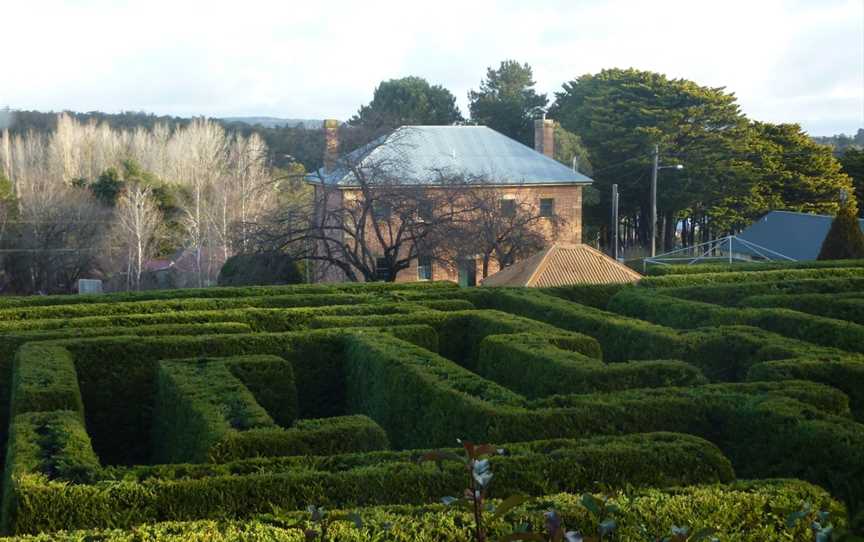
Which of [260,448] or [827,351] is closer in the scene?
[260,448]

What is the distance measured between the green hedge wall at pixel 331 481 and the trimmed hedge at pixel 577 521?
0.69 metres

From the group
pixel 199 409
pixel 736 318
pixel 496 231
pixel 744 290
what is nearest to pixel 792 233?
pixel 496 231

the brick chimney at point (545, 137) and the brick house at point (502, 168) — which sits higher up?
the brick chimney at point (545, 137)

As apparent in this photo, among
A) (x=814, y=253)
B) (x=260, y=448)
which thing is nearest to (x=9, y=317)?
(x=260, y=448)

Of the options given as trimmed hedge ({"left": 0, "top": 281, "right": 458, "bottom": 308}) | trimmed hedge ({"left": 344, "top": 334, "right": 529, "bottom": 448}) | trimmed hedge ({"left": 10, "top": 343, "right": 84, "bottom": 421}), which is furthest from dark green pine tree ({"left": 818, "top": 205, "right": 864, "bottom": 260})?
trimmed hedge ({"left": 10, "top": 343, "right": 84, "bottom": 421})

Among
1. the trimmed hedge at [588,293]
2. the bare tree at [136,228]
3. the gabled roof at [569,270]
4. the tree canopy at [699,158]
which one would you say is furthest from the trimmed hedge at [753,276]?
the tree canopy at [699,158]

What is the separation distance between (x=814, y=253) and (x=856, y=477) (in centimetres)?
3146

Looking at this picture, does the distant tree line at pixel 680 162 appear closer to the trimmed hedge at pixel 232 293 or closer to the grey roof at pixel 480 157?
the grey roof at pixel 480 157

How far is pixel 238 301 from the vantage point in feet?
60.0

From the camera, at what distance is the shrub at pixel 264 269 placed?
25.9 meters

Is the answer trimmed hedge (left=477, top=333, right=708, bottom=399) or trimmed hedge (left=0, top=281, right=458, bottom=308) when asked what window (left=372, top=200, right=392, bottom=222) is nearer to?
trimmed hedge (left=0, top=281, right=458, bottom=308)

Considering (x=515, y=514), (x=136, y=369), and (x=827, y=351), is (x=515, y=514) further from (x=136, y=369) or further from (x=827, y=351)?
(x=136, y=369)

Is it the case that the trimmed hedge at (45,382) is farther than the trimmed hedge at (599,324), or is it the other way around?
the trimmed hedge at (599,324)

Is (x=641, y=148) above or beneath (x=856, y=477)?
above
